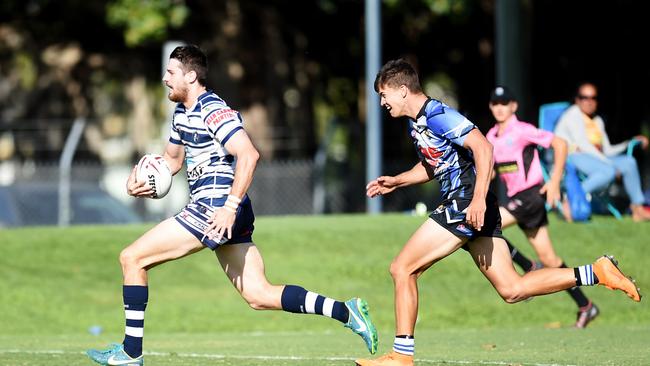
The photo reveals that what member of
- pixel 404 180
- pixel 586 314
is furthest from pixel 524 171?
pixel 404 180

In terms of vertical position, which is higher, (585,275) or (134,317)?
(585,275)

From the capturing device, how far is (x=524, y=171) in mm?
12891

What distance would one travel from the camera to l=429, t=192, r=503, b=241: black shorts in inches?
340

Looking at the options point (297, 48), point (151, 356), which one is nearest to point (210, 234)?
point (151, 356)

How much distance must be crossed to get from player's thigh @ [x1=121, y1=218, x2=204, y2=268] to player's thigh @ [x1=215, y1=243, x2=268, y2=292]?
0.23m

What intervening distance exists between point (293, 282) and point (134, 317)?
727cm

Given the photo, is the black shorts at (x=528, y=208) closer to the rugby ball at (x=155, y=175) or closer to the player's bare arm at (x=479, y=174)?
the player's bare arm at (x=479, y=174)

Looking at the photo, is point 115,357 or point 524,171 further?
point 524,171

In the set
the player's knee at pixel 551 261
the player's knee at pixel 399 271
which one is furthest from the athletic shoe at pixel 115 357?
the player's knee at pixel 551 261

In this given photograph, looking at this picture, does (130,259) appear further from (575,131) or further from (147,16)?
(147,16)

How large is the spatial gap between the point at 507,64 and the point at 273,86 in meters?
8.03

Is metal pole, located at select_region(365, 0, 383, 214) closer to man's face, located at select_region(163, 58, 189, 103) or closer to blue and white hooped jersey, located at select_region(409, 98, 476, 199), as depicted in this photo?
blue and white hooped jersey, located at select_region(409, 98, 476, 199)

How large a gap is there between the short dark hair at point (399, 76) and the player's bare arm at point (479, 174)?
1.72 feet

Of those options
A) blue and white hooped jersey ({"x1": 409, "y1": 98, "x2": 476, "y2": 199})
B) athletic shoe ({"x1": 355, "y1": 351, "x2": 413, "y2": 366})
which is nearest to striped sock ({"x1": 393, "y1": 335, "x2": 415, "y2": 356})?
athletic shoe ({"x1": 355, "y1": 351, "x2": 413, "y2": 366})
